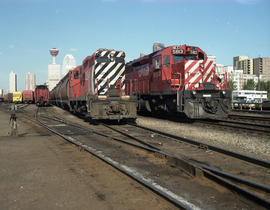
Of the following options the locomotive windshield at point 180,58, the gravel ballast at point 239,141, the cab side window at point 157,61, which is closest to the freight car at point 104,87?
the cab side window at point 157,61

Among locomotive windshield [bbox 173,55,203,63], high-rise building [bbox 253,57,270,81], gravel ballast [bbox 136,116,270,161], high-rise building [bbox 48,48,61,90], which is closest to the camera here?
gravel ballast [bbox 136,116,270,161]

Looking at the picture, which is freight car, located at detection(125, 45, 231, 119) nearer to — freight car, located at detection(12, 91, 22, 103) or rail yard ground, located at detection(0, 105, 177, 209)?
rail yard ground, located at detection(0, 105, 177, 209)

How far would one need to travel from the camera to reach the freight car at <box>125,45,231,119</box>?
38.9 feet

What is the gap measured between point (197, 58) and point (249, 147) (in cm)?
711

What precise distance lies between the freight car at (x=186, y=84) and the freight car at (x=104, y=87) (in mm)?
1926

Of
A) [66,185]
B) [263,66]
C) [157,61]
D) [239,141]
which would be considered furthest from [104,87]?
[263,66]

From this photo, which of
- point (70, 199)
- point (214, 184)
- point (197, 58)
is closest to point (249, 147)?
point (214, 184)

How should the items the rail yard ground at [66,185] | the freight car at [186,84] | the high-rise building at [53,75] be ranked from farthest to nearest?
the high-rise building at [53,75] → the freight car at [186,84] → the rail yard ground at [66,185]

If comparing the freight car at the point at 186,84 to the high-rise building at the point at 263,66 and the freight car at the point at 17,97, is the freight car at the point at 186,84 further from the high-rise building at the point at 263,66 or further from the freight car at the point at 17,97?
the high-rise building at the point at 263,66

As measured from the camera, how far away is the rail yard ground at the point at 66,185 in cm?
335

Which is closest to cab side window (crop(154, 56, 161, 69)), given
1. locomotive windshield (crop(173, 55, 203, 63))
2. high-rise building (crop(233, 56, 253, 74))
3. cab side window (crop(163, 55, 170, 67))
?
cab side window (crop(163, 55, 170, 67))

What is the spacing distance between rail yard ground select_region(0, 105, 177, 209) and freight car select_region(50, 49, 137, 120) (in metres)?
5.34

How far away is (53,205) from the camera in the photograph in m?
3.30

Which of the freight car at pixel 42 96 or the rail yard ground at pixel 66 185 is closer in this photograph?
the rail yard ground at pixel 66 185
